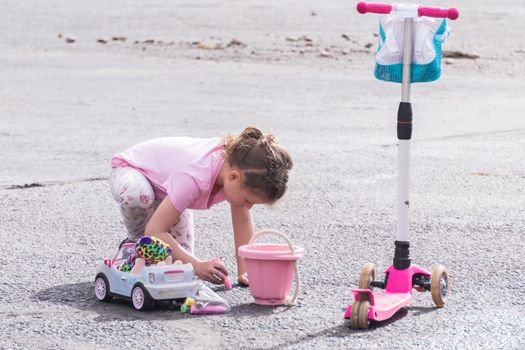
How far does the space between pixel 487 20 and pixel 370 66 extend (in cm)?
544

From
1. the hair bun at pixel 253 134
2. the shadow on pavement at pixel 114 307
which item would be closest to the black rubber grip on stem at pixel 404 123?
the hair bun at pixel 253 134

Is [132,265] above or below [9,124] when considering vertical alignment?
above

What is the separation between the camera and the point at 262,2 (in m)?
22.8

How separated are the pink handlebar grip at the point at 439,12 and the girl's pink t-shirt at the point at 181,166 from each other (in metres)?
1.08

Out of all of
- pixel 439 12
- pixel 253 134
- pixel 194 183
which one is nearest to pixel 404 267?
pixel 253 134

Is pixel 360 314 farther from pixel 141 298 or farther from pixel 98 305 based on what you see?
pixel 98 305

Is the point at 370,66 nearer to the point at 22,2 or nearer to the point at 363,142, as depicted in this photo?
the point at 363,142

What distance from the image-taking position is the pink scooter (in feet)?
15.6

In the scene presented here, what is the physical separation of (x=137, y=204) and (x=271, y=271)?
0.80m

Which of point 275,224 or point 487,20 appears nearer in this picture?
point 275,224

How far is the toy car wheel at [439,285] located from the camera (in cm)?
494

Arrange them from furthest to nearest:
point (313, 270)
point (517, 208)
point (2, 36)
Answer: point (2, 36) → point (517, 208) → point (313, 270)

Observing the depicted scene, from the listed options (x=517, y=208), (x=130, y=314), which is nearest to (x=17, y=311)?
(x=130, y=314)

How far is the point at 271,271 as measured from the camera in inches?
194
